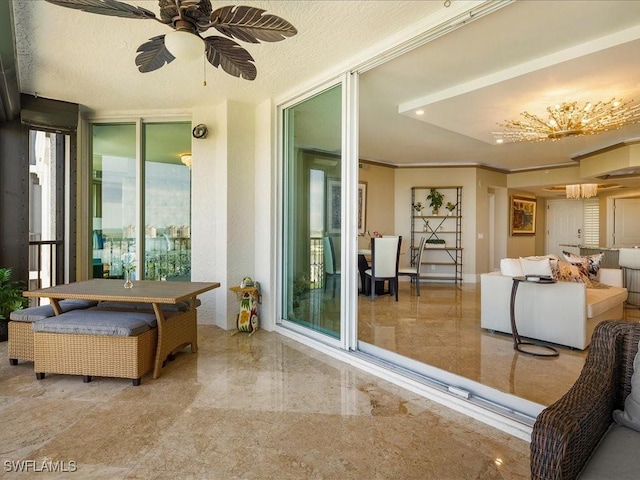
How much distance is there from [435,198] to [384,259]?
2916 mm

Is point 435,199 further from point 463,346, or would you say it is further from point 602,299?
point 463,346

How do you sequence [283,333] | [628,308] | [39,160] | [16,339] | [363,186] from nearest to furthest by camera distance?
[16,339], [283,333], [39,160], [628,308], [363,186]

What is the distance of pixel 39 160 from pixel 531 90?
5739 mm

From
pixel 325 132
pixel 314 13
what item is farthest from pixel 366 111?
pixel 314 13

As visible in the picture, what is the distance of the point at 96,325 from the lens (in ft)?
8.99

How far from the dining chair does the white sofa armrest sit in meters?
3.93

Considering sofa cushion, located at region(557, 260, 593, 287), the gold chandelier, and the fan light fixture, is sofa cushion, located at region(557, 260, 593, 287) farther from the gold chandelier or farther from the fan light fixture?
the fan light fixture

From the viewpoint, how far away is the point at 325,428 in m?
2.15

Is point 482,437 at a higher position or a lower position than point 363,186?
lower

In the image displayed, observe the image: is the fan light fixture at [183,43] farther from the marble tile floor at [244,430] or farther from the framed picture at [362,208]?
the framed picture at [362,208]

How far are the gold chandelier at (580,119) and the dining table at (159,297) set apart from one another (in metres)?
4.21

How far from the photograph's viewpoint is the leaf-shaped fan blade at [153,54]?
7.31 feet

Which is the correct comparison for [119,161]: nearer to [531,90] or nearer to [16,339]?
[16,339]

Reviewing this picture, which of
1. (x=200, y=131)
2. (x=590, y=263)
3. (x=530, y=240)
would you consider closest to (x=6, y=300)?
(x=200, y=131)
